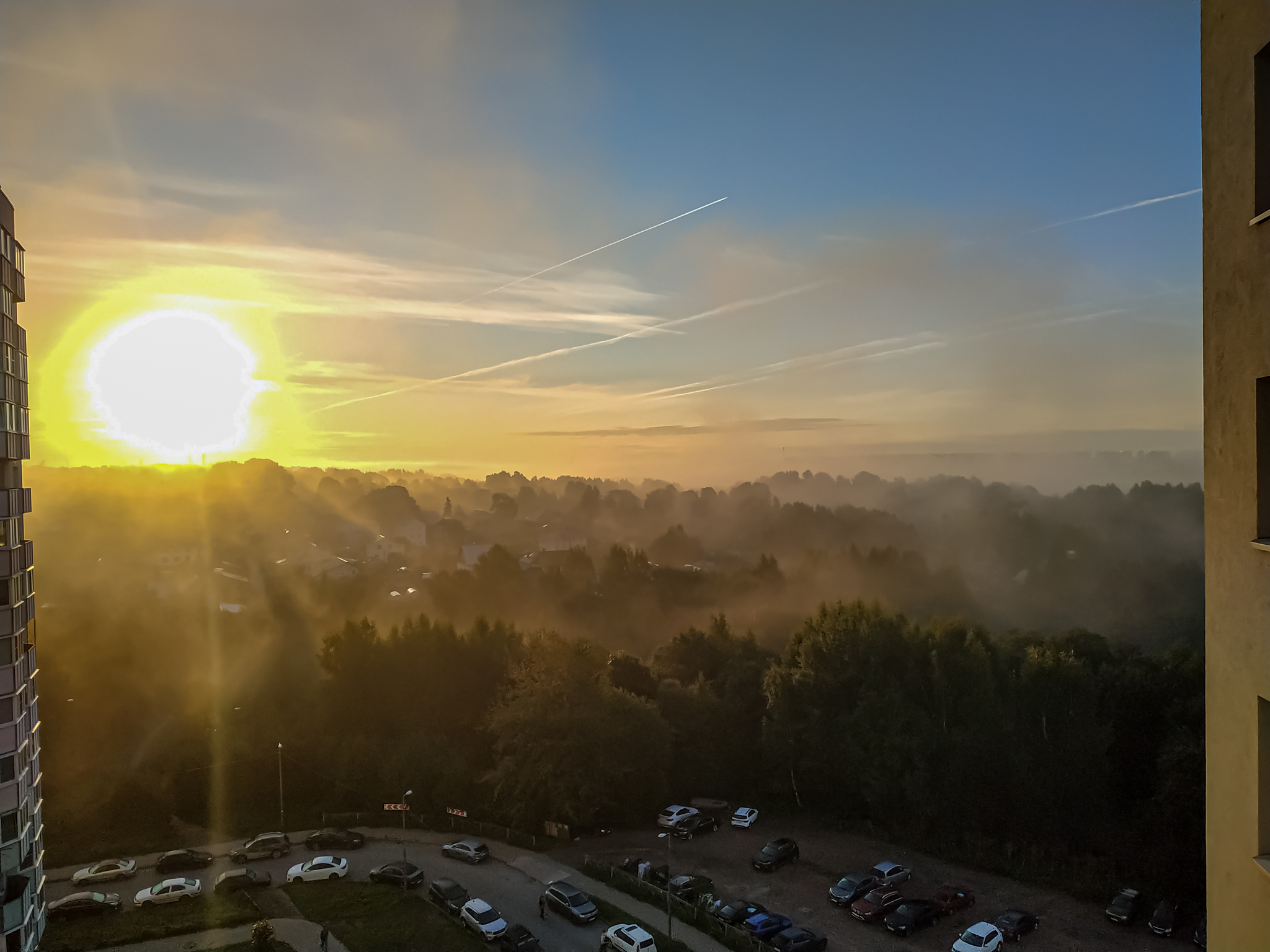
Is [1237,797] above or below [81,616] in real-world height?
above

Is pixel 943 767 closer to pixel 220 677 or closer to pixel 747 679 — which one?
pixel 747 679

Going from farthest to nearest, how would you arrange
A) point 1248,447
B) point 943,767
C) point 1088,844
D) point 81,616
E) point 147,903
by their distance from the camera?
point 81,616 < point 943,767 < point 1088,844 < point 147,903 < point 1248,447

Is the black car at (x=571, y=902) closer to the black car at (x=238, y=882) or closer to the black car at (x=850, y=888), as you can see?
the black car at (x=850, y=888)

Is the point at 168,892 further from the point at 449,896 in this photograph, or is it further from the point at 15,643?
the point at 15,643

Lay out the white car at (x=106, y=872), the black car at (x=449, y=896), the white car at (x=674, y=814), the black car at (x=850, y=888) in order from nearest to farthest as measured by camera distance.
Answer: the black car at (x=449, y=896)
the black car at (x=850, y=888)
the white car at (x=106, y=872)
the white car at (x=674, y=814)

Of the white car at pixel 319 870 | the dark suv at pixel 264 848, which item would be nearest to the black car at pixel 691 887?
the white car at pixel 319 870

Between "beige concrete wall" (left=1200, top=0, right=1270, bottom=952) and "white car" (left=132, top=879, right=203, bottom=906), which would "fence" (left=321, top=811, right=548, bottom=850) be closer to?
"white car" (left=132, top=879, right=203, bottom=906)

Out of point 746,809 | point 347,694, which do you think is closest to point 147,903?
point 347,694

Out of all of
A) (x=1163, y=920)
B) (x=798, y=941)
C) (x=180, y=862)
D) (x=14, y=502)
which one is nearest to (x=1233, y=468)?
(x=14, y=502)
